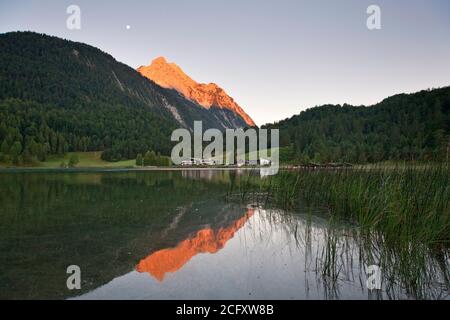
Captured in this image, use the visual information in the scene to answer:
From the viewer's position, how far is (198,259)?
23.5ft

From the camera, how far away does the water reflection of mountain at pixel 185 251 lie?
258 inches

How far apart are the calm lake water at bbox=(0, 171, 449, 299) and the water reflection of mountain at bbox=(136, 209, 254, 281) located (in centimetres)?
2

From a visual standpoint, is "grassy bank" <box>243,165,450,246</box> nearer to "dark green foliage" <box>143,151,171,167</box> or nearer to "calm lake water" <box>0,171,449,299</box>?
"calm lake water" <box>0,171,449,299</box>

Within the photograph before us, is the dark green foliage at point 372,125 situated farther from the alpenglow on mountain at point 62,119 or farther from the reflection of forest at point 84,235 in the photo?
the reflection of forest at point 84,235

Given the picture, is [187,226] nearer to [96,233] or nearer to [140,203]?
[96,233]

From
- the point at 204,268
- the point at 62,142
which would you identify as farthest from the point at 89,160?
the point at 204,268

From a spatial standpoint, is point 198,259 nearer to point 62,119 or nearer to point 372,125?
point 372,125

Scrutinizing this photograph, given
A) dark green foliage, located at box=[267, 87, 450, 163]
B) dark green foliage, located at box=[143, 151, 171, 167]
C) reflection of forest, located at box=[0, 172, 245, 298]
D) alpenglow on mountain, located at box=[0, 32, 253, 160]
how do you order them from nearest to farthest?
reflection of forest, located at box=[0, 172, 245, 298]
dark green foliage, located at box=[267, 87, 450, 163]
dark green foliage, located at box=[143, 151, 171, 167]
alpenglow on mountain, located at box=[0, 32, 253, 160]

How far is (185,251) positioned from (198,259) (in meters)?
0.65

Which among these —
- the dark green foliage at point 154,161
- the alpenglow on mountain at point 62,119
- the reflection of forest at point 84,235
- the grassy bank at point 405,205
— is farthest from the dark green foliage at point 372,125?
the reflection of forest at point 84,235

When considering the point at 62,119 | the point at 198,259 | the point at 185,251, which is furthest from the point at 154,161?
the point at 198,259

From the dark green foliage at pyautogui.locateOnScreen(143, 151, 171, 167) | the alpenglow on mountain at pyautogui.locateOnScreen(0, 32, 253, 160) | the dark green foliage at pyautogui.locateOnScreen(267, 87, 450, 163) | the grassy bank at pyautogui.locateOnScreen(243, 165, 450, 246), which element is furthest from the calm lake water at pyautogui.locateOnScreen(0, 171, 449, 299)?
the alpenglow on mountain at pyautogui.locateOnScreen(0, 32, 253, 160)

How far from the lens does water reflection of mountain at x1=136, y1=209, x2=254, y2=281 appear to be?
21.5ft

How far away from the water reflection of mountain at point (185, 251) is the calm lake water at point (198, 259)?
2 centimetres
